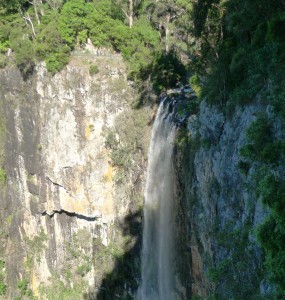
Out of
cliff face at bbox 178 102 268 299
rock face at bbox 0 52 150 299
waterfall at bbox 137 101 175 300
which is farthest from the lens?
rock face at bbox 0 52 150 299

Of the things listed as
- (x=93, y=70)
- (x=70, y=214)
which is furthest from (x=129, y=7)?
(x=70, y=214)

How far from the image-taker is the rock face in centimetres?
2119

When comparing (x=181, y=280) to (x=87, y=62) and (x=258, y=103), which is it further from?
(x=87, y=62)

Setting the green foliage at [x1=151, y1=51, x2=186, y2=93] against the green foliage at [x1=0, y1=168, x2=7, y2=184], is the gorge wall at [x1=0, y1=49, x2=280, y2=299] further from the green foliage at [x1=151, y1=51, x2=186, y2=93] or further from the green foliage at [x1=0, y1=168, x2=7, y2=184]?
the green foliage at [x1=151, y1=51, x2=186, y2=93]

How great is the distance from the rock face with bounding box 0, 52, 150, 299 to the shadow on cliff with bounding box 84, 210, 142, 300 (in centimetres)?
12

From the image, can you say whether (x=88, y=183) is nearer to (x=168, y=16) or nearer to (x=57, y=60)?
(x=57, y=60)

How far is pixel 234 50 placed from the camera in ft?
38.4

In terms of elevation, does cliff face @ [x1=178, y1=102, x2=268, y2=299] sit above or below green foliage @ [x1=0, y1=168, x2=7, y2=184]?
above

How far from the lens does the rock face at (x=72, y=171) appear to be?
21.2 metres

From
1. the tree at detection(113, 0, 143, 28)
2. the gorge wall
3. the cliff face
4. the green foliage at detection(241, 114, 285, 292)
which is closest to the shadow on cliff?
the gorge wall

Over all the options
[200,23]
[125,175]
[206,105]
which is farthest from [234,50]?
[125,175]

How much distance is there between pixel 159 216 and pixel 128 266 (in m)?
4.45

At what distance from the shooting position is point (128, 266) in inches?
859

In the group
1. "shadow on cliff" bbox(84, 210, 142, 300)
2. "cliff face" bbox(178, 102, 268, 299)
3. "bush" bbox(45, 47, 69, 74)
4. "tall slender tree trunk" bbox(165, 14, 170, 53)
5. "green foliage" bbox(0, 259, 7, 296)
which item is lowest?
"green foliage" bbox(0, 259, 7, 296)
